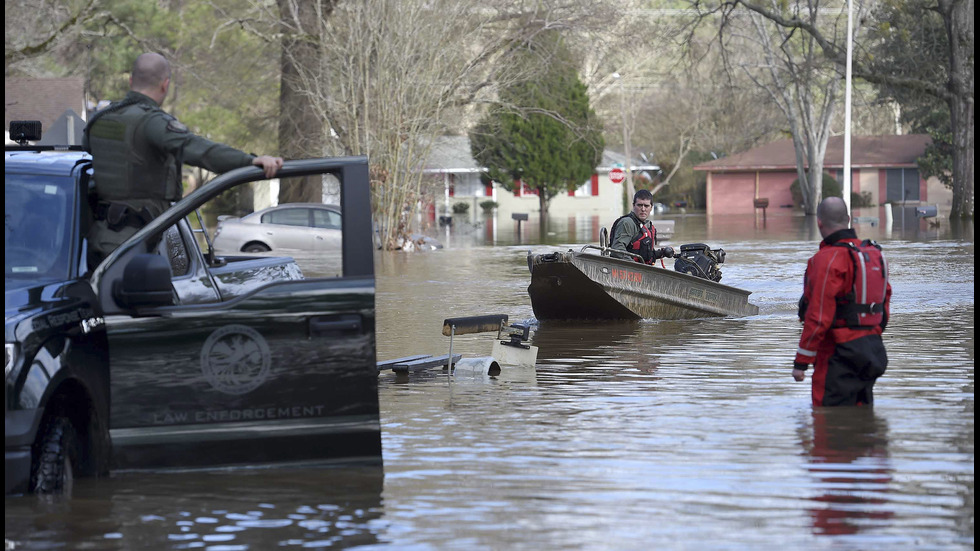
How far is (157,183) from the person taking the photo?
668cm

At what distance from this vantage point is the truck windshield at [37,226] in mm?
6605

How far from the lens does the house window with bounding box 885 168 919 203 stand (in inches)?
3093

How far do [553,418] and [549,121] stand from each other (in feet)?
190

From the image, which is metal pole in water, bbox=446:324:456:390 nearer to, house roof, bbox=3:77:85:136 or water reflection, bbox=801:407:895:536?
water reflection, bbox=801:407:895:536

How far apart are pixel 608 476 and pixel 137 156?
2813 millimetres

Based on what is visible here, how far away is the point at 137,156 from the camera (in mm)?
6641

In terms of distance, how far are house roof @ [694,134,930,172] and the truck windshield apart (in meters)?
72.4

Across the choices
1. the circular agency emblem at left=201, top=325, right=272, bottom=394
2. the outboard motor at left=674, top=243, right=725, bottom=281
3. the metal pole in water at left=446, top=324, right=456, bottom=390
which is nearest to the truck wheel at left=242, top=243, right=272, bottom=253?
the outboard motor at left=674, top=243, right=725, bottom=281

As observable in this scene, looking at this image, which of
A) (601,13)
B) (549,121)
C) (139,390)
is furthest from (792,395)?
(549,121)

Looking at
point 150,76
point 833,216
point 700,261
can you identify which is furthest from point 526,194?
point 150,76

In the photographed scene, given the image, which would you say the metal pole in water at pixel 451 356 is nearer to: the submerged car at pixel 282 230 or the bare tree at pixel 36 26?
the submerged car at pixel 282 230

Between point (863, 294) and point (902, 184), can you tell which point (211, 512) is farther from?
point (902, 184)

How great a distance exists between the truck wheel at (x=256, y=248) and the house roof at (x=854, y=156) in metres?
49.9

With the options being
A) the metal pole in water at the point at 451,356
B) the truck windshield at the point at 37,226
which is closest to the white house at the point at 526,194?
the metal pole in water at the point at 451,356
